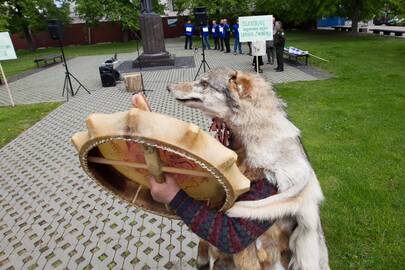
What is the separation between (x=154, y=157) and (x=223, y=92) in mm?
478

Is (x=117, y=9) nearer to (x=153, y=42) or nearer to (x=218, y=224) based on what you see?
(x=153, y=42)

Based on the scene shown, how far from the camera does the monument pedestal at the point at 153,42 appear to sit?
16344mm

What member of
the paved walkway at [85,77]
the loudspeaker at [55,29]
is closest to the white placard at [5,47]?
the loudspeaker at [55,29]

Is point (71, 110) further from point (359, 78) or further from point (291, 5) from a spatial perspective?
point (291, 5)

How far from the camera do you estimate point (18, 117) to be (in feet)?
33.7

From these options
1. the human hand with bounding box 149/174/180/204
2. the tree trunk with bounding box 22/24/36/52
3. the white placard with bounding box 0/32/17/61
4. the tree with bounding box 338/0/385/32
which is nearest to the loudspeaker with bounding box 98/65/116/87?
the white placard with bounding box 0/32/17/61

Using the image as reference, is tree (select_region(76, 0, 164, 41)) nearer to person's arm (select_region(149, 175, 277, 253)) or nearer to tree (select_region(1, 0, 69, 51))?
tree (select_region(1, 0, 69, 51))

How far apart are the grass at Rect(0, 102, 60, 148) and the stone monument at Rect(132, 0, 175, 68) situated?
20.7 feet

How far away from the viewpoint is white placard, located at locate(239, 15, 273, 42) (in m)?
9.57

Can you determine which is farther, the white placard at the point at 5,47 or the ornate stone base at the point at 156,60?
the ornate stone base at the point at 156,60

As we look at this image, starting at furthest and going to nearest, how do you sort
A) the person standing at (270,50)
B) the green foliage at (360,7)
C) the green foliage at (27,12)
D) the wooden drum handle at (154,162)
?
the green foliage at (27,12), the green foliage at (360,7), the person standing at (270,50), the wooden drum handle at (154,162)

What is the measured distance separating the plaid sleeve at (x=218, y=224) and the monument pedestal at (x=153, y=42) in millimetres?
15740

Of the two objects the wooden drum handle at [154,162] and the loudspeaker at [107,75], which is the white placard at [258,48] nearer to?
the loudspeaker at [107,75]

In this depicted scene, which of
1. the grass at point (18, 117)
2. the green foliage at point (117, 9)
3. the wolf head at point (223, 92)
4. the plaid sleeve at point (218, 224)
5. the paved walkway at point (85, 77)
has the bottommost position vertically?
the grass at point (18, 117)
